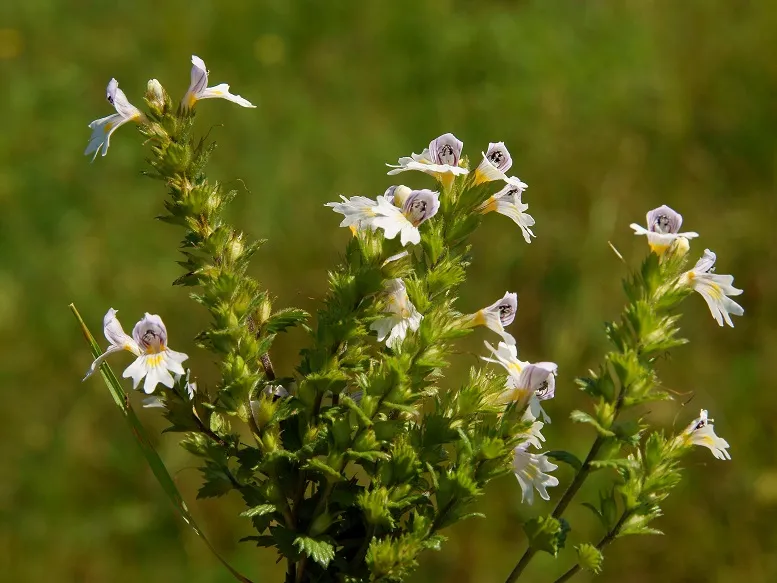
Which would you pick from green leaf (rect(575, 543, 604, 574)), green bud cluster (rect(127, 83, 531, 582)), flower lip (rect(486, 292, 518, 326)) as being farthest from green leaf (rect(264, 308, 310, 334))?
green leaf (rect(575, 543, 604, 574))

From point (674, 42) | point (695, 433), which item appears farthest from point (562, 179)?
point (695, 433)

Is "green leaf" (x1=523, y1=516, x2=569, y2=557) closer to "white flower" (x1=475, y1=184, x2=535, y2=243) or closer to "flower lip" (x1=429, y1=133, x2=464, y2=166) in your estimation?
"white flower" (x1=475, y1=184, x2=535, y2=243)

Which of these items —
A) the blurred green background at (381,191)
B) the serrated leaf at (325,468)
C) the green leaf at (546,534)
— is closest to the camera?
the serrated leaf at (325,468)

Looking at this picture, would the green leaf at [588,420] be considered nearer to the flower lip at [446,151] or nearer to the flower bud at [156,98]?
the flower lip at [446,151]

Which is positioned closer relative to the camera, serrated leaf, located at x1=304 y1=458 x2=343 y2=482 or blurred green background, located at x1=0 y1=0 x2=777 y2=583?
serrated leaf, located at x1=304 y1=458 x2=343 y2=482

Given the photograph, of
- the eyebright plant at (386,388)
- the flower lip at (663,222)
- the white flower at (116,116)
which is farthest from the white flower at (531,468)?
the white flower at (116,116)

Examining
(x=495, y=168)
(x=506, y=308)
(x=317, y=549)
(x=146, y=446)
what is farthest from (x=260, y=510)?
(x=495, y=168)

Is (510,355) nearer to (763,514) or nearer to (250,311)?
(250,311)
